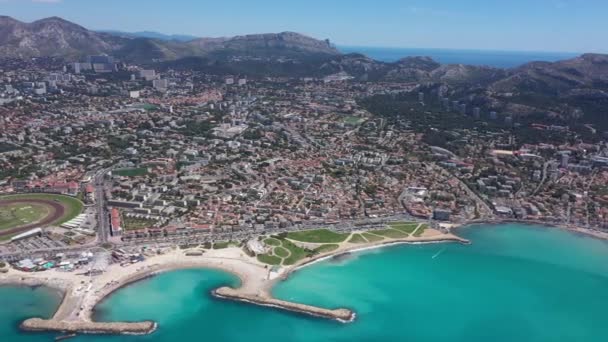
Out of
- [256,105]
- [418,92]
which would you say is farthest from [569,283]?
[418,92]

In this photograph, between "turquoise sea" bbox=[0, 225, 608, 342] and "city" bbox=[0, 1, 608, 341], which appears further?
"city" bbox=[0, 1, 608, 341]

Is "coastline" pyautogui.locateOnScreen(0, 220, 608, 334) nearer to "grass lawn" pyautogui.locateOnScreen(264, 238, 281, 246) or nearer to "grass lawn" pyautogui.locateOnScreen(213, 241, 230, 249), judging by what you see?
"grass lawn" pyautogui.locateOnScreen(213, 241, 230, 249)

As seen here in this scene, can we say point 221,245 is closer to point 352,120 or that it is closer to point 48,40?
point 352,120

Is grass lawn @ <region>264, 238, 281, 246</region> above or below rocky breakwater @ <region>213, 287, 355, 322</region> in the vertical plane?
above

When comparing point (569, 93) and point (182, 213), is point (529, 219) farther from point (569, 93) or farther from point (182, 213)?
point (569, 93)

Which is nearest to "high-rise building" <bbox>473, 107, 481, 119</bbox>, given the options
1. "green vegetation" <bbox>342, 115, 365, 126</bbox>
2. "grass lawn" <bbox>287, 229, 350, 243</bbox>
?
"green vegetation" <bbox>342, 115, 365, 126</bbox>

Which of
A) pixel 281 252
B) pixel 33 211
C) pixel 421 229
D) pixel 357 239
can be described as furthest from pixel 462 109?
pixel 33 211

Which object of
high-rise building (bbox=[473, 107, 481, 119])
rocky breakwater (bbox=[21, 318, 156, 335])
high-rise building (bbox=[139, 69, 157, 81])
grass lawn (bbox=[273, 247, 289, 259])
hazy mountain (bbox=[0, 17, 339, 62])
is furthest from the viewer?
hazy mountain (bbox=[0, 17, 339, 62])

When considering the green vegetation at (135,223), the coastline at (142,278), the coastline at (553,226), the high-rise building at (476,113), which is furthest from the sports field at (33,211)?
the high-rise building at (476,113)
